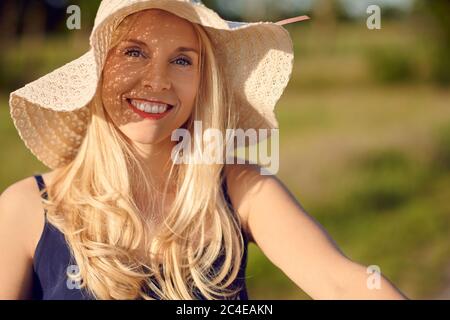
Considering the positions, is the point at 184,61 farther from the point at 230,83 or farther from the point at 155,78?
the point at 230,83

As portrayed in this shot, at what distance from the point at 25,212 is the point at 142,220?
327mm

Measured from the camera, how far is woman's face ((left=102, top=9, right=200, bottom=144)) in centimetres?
214

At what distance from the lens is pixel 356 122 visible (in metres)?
8.62

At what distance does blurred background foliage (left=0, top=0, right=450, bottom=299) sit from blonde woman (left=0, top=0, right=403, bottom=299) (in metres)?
1.63

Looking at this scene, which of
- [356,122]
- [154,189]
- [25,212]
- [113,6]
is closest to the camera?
[113,6]

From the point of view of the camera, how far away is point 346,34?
11344 mm

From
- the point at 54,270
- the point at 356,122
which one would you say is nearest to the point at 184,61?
the point at 54,270

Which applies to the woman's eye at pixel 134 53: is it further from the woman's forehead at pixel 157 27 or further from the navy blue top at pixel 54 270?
the navy blue top at pixel 54 270

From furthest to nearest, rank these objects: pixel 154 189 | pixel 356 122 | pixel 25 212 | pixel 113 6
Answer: pixel 356 122 → pixel 154 189 → pixel 25 212 → pixel 113 6

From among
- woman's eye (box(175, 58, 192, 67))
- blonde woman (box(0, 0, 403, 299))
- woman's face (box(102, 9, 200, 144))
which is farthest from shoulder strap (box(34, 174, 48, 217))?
woman's eye (box(175, 58, 192, 67))

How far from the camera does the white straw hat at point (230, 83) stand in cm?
220

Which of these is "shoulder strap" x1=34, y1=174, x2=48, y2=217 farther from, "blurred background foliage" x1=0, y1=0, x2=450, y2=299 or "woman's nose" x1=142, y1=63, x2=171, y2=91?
"blurred background foliage" x1=0, y1=0, x2=450, y2=299
